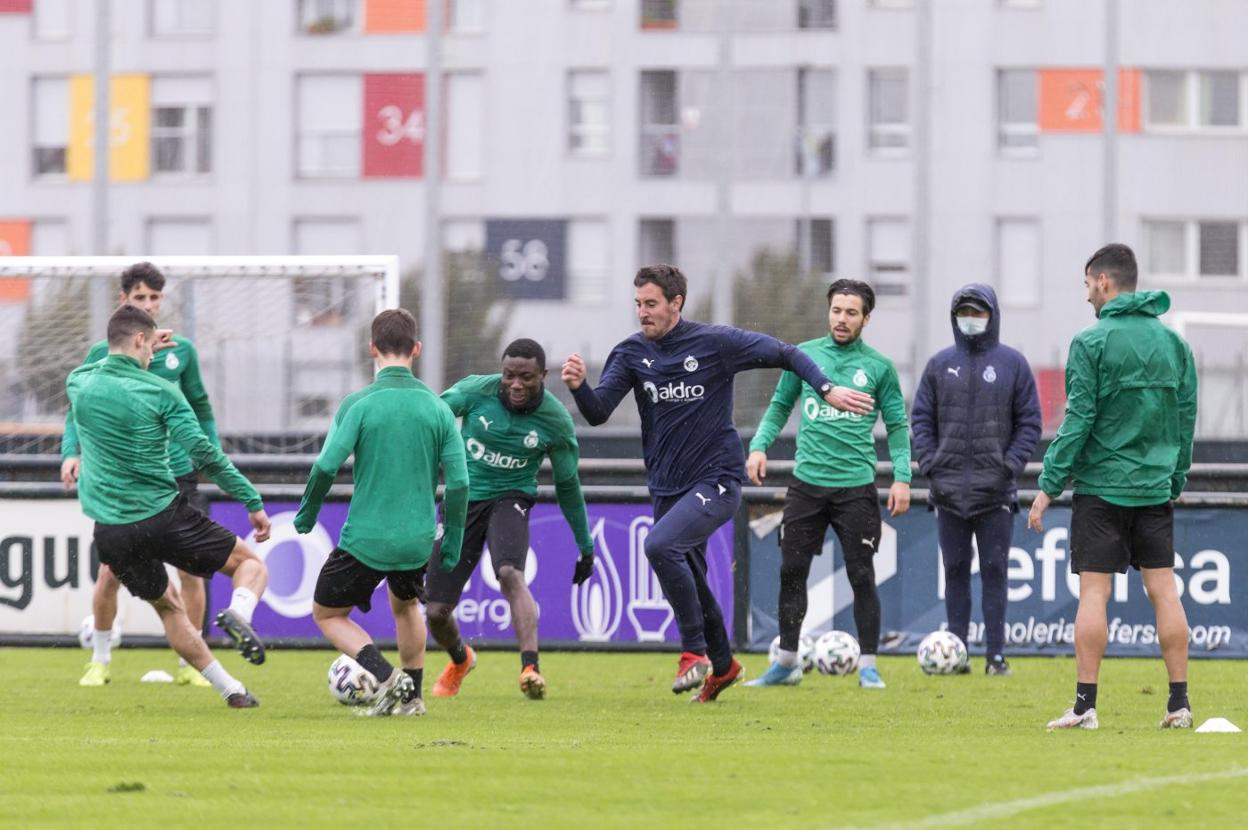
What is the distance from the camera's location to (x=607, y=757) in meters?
7.70

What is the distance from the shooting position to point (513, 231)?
3256cm

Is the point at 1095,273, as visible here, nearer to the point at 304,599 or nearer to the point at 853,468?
the point at 853,468

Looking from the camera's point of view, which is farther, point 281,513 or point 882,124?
point 882,124

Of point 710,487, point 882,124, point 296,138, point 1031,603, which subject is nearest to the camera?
point 710,487

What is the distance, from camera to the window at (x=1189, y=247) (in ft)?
101

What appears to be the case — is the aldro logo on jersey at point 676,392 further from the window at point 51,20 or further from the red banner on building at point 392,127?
the window at point 51,20

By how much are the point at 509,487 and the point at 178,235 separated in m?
23.6

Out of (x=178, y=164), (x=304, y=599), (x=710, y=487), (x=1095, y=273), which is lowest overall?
(x=304, y=599)

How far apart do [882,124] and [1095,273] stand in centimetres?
2378

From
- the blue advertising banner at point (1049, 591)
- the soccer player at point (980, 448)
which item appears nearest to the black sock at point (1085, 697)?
the soccer player at point (980, 448)

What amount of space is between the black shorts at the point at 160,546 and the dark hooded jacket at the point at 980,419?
14.5 feet

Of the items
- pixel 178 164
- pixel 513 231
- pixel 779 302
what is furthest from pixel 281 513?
A: pixel 178 164

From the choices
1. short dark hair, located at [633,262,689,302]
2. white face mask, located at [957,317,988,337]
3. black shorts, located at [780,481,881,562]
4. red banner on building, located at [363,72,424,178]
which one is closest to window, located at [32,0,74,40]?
red banner on building, located at [363,72,424,178]

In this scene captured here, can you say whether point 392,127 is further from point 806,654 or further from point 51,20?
point 806,654
